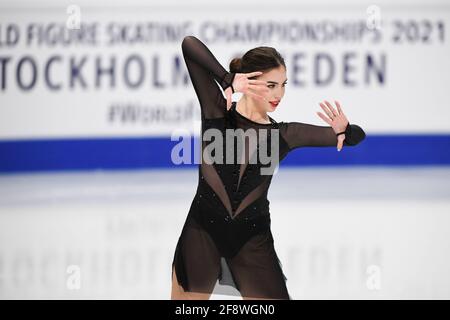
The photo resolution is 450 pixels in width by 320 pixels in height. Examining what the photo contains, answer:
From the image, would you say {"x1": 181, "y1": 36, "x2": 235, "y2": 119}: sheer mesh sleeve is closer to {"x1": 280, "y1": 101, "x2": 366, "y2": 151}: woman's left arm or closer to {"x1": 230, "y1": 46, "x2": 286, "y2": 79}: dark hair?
{"x1": 230, "y1": 46, "x2": 286, "y2": 79}: dark hair

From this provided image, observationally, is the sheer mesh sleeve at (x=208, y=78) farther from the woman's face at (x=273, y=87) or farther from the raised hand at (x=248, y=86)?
the woman's face at (x=273, y=87)

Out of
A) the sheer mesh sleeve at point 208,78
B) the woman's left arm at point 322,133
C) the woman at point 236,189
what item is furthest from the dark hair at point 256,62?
the woman's left arm at point 322,133

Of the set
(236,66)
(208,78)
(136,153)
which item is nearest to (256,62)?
(236,66)

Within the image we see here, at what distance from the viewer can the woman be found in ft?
10.5

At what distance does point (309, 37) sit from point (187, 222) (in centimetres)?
215

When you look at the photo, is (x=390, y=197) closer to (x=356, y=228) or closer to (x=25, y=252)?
(x=356, y=228)

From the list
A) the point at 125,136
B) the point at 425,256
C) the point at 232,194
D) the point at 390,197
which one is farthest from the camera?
the point at 125,136

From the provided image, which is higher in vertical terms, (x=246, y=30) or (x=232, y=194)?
(x=246, y=30)

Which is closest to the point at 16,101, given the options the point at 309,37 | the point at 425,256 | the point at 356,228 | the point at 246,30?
the point at 246,30

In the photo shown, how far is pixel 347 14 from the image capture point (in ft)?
15.8

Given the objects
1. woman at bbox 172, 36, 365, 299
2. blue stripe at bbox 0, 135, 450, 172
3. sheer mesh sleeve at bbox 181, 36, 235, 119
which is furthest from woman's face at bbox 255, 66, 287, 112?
blue stripe at bbox 0, 135, 450, 172

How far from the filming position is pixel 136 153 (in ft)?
16.6

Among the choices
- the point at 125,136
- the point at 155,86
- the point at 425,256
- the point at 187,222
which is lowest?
the point at 425,256

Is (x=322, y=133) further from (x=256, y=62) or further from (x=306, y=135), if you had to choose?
(x=256, y=62)
